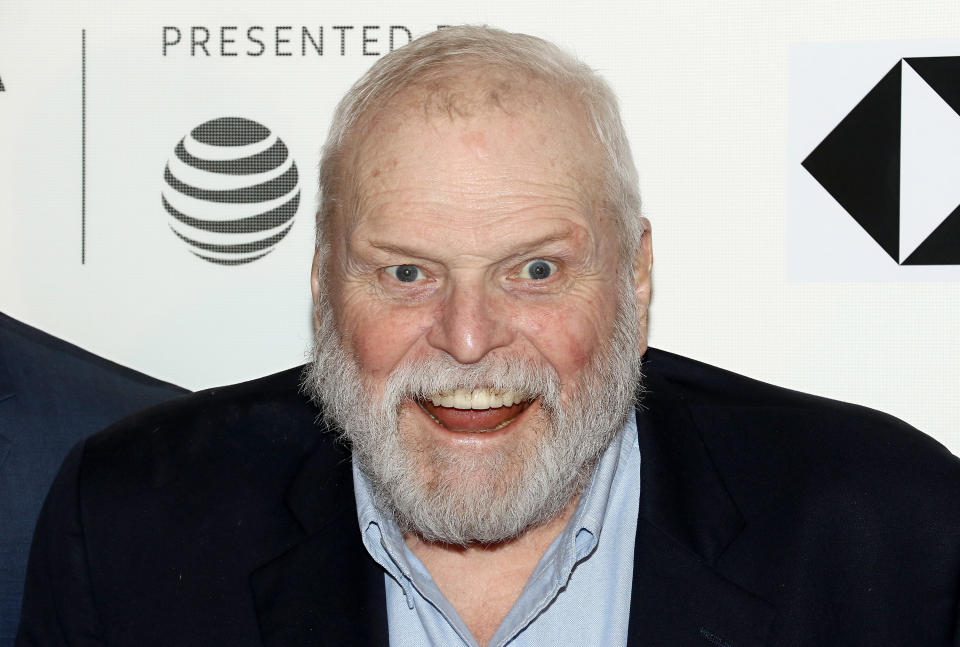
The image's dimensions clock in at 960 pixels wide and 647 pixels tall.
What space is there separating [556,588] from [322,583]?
42cm

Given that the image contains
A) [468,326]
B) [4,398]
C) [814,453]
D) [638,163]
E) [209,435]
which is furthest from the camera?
[638,163]

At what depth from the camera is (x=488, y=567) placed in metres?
1.99

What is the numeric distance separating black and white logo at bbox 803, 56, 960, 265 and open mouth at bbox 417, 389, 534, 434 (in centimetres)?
116

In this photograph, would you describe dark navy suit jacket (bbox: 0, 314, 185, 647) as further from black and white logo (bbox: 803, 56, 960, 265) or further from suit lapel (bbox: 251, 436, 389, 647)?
black and white logo (bbox: 803, 56, 960, 265)

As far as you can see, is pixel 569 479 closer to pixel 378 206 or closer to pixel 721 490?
pixel 721 490

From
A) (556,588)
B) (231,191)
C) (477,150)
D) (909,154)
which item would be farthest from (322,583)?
(909,154)

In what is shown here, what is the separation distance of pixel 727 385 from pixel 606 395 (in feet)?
1.52

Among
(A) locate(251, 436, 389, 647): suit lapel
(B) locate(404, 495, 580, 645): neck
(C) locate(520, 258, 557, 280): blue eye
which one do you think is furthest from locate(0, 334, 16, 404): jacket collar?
(C) locate(520, 258, 557, 280): blue eye

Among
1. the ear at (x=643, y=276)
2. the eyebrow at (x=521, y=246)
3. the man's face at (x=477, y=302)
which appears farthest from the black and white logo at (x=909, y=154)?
the eyebrow at (x=521, y=246)

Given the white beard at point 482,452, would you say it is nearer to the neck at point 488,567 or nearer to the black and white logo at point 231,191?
the neck at point 488,567

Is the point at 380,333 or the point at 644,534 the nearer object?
the point at 380,333

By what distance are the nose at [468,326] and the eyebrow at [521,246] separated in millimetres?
80

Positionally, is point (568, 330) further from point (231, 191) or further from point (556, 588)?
point (231, 191)

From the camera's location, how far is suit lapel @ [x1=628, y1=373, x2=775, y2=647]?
1782 millimetres
